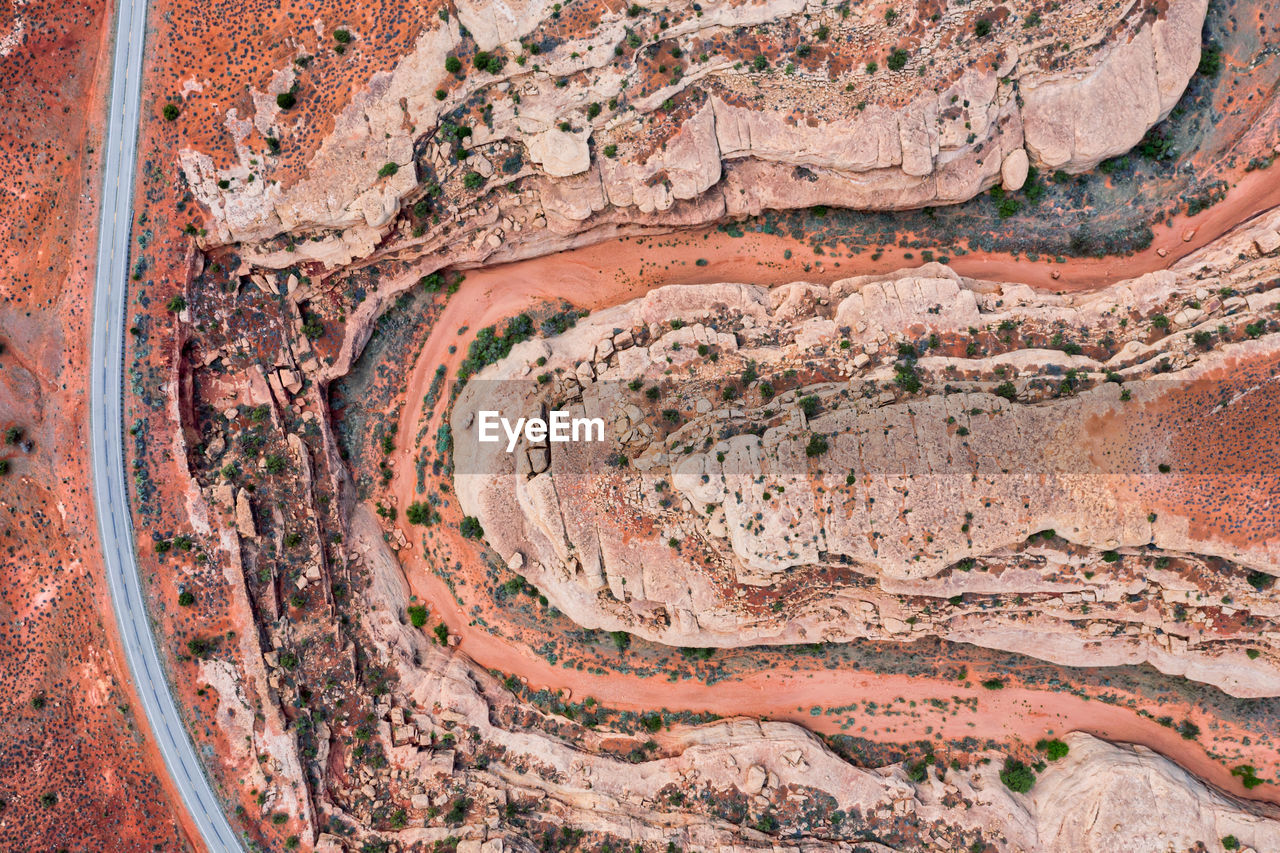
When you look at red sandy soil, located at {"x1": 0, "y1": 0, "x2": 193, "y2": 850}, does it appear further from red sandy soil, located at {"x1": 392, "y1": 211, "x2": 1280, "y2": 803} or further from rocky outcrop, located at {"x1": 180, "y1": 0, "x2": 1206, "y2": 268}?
red sandy soil, located at {"x1": 392, "y1": 211, "x2": 1280, "y2": 803}

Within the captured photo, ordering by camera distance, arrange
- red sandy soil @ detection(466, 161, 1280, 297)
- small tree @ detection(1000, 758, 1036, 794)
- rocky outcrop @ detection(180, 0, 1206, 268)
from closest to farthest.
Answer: rocky outcrop @ detection(180, 0, 1206, 268)
small tree @ detection(1000, 758, 1036, 794)
red sandy soil @ detection(466, 161, 1280, 297)

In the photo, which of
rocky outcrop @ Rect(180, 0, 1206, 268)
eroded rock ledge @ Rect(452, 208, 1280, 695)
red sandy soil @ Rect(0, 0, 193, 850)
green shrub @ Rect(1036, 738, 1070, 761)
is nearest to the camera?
eroded rock ledge @ Rect(452, 208, 1280, 695)

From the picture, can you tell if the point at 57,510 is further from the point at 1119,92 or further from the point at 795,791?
the point at 1119,92

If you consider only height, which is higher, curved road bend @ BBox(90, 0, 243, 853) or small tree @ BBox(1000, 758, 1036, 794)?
curved road bend @ BBox(90, 0, 243, 853)

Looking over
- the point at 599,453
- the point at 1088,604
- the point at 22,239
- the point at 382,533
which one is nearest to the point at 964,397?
the point at 1088,604

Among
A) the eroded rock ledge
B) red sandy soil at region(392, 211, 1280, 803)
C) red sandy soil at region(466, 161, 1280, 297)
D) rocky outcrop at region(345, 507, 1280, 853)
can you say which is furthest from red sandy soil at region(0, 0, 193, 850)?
red sandy soil at region(466, 161, 1280, 297)

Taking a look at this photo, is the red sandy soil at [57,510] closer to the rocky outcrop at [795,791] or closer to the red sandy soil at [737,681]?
the rocky outcrop at [795,791]
